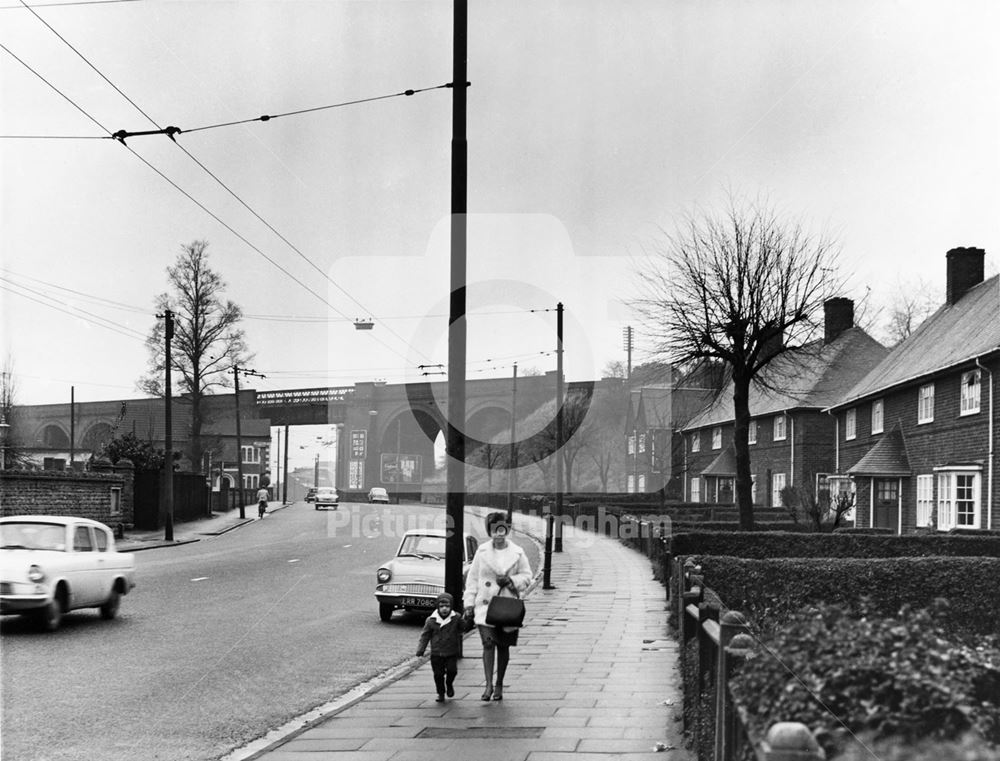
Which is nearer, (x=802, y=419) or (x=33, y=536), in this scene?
(x=33, y=536)

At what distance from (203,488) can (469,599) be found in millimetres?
47971

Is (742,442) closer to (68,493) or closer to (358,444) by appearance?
(68,493)

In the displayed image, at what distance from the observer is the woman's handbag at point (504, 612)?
8.63 meters

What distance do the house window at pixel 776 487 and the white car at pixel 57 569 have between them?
36.3 m

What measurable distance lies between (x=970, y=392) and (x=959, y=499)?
2.86 m

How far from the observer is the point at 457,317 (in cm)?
1108

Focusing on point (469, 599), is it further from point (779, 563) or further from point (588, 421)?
point (588, 421)

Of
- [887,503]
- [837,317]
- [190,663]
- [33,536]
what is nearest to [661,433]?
[837,317]

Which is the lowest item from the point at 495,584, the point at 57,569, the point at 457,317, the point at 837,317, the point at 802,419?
the point at 57,569

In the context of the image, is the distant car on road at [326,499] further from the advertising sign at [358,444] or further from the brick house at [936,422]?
the brick house at [936,422]

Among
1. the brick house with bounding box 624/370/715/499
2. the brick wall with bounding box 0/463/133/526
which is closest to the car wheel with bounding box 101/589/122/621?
the brick wall with bounding box 0/463/133/526

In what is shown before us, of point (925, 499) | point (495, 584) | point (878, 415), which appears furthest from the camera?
point (878, 415)

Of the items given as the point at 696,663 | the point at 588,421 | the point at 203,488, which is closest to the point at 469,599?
the point at 696,663

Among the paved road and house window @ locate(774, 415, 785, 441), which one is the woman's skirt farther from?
house window @ locate(774, 415, 785, 441)
